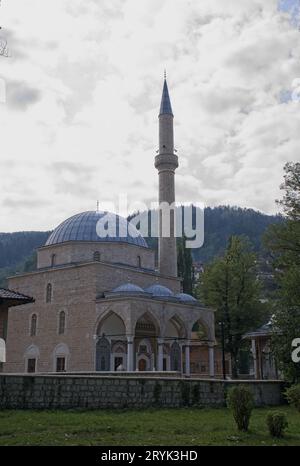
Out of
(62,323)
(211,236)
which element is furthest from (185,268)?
(211,236)

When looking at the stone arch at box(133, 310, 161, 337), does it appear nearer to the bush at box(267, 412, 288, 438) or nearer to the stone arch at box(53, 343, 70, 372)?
the stone arch at box(53, 343, 70, 372)

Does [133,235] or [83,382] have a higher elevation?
[133,235]

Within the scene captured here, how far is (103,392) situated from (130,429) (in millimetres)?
3060

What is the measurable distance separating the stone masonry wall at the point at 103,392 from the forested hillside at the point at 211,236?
92906 mm

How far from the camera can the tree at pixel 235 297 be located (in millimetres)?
29891

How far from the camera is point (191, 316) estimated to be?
29.2m

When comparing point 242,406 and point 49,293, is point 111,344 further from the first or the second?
point 242,406

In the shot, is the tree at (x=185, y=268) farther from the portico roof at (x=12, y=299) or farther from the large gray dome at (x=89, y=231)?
the portico roof at (x=12, y=299)

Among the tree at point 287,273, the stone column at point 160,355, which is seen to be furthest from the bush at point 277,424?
A: the stone column at point 160,355

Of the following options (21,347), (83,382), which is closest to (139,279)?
(21,347)

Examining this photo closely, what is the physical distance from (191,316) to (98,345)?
5.61 metres

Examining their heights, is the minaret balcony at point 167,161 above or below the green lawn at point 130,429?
above
